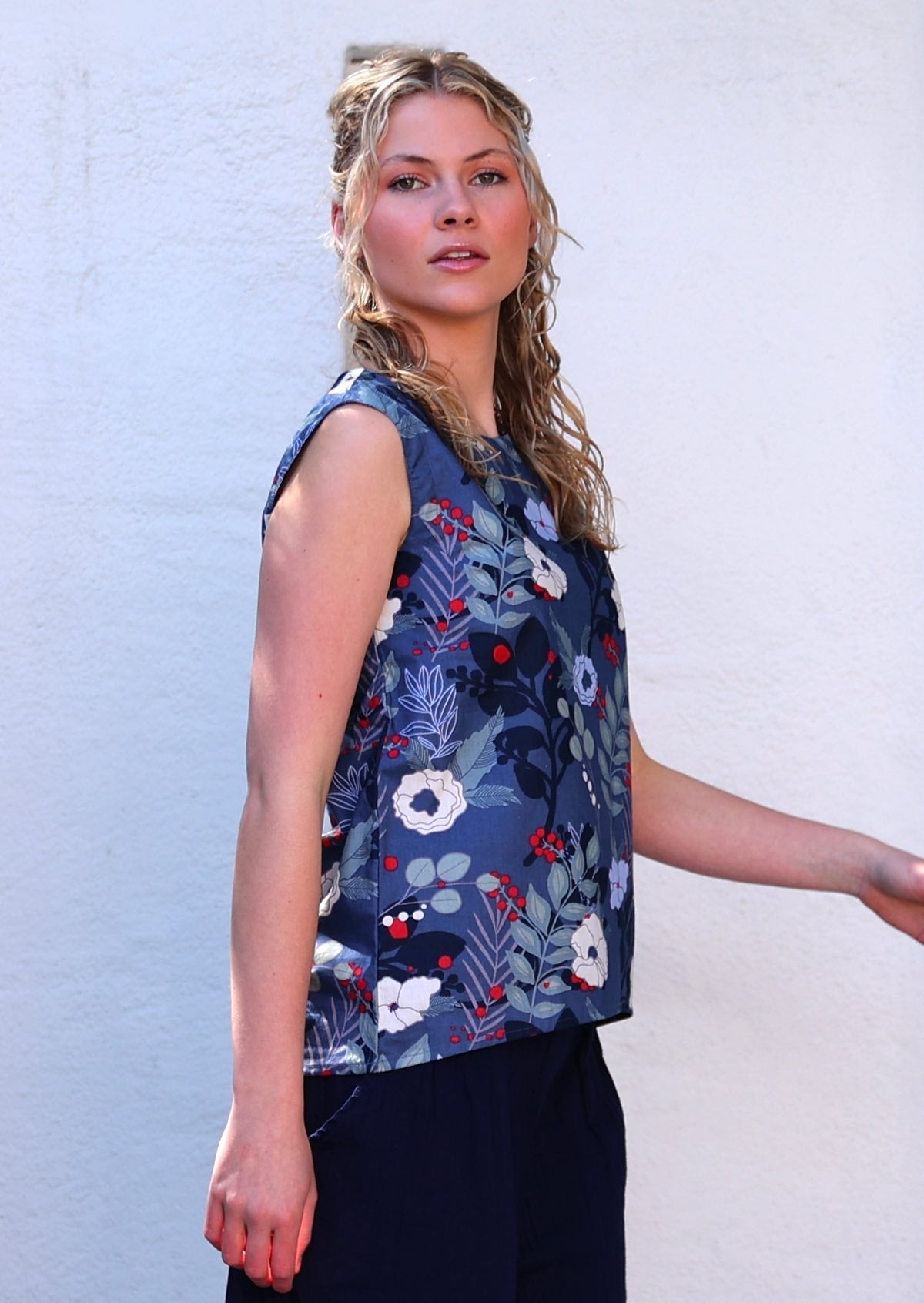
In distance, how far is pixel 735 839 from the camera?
1845 millimetres

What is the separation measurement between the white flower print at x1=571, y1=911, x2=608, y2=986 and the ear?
787 mm

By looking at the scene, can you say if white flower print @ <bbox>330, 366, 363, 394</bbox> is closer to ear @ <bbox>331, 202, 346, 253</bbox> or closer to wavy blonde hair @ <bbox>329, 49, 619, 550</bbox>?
wavy blonde hair @ <bbox>329, 49, 619, 550</bbox>

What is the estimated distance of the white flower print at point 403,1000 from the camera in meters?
1.37

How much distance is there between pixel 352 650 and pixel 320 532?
110mm

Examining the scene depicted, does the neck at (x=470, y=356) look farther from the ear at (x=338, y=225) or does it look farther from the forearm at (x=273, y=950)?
the forearm at (x=273, y=950)

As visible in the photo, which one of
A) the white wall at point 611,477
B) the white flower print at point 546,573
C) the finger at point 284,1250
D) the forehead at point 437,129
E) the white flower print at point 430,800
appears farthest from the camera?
the white wall at point 611,477

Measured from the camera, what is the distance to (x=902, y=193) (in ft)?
7.56

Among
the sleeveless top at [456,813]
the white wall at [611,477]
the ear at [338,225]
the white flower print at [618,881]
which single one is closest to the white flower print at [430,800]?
the sleeveless top at [456,813]

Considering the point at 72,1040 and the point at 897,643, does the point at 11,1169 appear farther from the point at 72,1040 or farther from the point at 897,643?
the point at 897,643

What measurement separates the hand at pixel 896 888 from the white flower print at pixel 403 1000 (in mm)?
609

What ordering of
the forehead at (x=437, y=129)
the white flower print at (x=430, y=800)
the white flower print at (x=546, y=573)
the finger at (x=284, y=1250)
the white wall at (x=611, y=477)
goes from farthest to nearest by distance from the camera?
the white wall at (x=611, y=477) < the forehead at (x=437, y=129) < the white flower print at (x=546, y=573) < the white flower print at (x=430, y=800) < the finger at (x=284, y=1250)

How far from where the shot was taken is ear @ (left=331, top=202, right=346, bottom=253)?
169 cm

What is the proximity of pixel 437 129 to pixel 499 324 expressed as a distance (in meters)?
0.28

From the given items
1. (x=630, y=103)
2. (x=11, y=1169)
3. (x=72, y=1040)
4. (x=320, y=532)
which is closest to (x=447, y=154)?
(x=320, y=532)
